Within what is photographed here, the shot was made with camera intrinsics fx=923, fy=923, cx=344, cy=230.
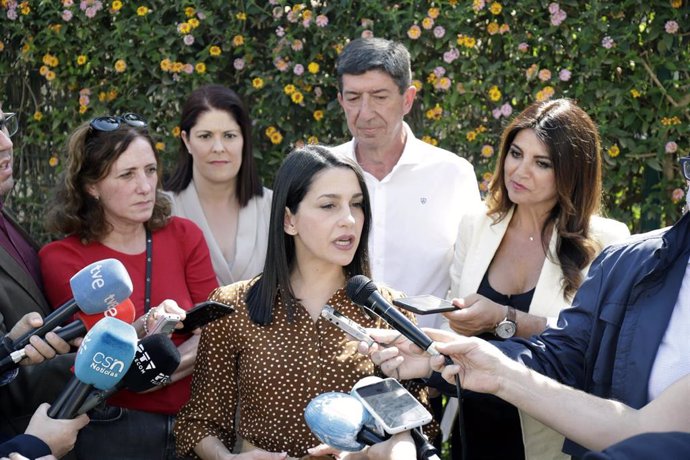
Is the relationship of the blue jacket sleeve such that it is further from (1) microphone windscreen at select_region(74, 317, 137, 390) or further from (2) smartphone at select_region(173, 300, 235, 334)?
(2) smartphone at select_region(173, 300, 235, 334)

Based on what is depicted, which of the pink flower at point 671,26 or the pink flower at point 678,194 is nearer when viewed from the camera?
the pink flower at point 671,26

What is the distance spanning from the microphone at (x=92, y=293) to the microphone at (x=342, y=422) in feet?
2.46

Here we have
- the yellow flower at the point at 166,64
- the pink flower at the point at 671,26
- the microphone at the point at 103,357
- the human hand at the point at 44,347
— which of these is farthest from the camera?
the yellow flower at the point at 166,64

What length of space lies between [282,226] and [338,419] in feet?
3.55

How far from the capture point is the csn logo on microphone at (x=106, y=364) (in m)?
2.62

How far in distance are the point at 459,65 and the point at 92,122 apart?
233cm

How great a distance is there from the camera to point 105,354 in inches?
104

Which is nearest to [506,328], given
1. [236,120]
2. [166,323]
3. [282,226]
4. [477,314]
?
[477,314]

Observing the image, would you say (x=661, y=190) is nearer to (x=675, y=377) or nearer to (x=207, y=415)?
(x=675, y=377)

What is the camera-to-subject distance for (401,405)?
9.02 feet

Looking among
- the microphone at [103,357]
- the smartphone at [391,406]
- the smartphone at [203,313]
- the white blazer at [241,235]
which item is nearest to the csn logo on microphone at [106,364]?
the microphone at [103,357]

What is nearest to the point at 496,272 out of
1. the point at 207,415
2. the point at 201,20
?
the point at 207,415

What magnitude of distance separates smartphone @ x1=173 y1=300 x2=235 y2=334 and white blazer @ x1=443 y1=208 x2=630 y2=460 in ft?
4.26

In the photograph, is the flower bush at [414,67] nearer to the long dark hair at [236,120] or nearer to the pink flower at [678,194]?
the pink flower at [678,194]
